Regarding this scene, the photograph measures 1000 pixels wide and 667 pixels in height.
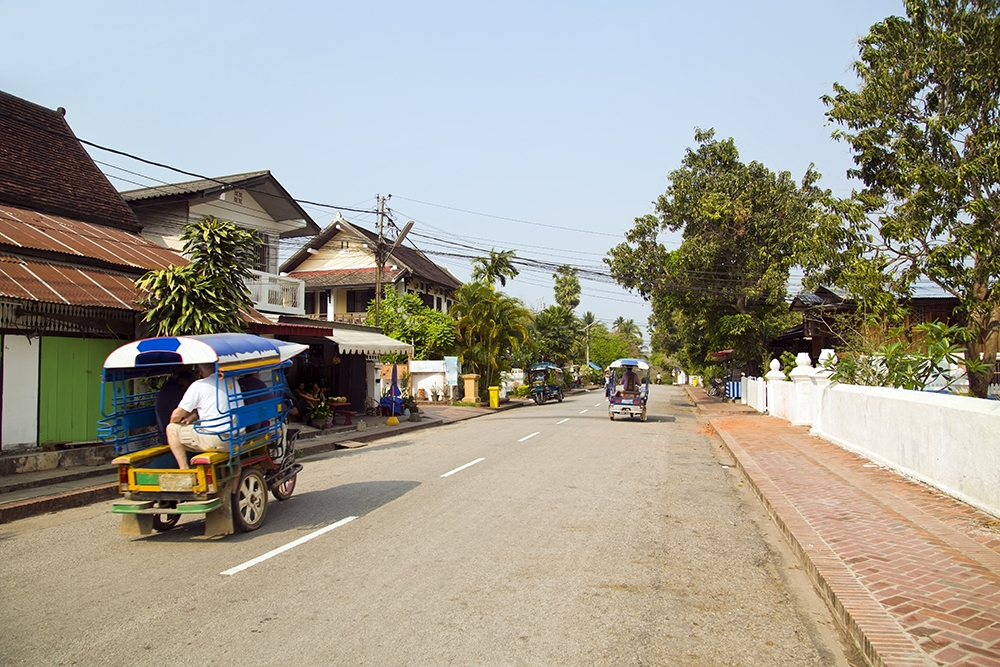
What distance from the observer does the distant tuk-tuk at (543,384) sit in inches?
1617

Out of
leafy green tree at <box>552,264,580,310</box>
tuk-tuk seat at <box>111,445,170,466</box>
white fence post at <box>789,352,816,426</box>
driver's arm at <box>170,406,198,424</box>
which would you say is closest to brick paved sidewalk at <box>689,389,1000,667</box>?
driver's arm at <box>170,406,198,424</box>

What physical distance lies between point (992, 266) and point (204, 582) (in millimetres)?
20486

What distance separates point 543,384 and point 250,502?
34330 mm

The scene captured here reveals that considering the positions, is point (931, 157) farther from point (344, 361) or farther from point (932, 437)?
point (344, 361)

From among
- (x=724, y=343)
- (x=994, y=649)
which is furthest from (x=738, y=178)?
(x=994, y=649)

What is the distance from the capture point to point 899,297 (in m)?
20.6

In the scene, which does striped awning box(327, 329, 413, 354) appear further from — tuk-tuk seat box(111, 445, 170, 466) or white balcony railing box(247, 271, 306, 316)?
tuk-tuk seat box(111, 445, 170, 466)

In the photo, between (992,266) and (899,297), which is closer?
(992,266)

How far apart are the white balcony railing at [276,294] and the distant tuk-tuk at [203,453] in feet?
40.4

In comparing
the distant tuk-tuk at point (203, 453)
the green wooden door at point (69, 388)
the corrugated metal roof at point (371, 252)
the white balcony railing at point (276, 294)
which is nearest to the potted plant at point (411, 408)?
the white balcony railing at point (276, 294)

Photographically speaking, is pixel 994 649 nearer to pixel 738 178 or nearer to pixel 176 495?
pixel 176 495

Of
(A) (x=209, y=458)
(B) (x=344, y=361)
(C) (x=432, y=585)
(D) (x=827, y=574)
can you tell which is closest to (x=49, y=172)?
(B) (x=344, y=361)

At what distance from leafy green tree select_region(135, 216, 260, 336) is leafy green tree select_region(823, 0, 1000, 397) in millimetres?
16035

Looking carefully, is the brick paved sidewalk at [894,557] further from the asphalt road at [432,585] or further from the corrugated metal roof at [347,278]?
the corrugated metal roof at [347,278]
